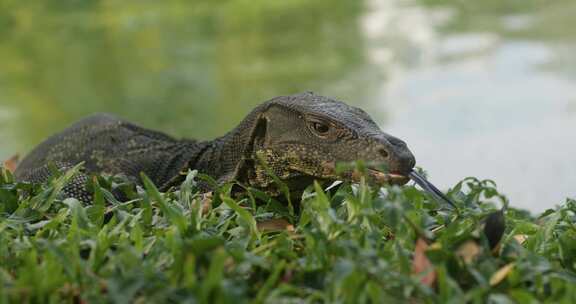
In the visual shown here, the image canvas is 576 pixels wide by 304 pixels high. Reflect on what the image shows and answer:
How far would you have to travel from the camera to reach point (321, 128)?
2.50 metres

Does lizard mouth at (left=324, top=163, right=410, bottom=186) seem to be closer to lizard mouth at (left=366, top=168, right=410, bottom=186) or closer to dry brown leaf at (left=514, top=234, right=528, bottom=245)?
lizard mouth at (left=366, top=168, right=410, bottom=186)

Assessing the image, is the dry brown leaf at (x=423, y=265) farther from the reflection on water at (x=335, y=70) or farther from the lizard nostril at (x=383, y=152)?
the reflection on water at (x=335, y=70)

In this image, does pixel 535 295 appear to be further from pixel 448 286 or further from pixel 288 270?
pixel 288 270

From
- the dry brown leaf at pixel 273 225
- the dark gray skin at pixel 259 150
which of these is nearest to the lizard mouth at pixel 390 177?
the dark gray skin at pixel 259 150

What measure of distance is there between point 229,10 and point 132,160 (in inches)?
499

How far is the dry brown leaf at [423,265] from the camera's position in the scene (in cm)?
161

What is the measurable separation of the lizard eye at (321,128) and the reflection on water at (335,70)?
3.23 metres

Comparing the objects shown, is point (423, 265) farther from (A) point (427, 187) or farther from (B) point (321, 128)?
(B) point (321, 128)

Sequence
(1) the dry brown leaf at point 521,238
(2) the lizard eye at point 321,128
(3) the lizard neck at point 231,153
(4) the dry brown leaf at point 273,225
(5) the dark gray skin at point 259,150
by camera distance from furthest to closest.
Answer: (3) the lizard neck at point 231,153, (2) the lizard eye at point 321,128, (5) the dark gray skin at point 259,150, (1) the dry brown leaf at point 521,238, (4) the dry brown leaf at point 273,225

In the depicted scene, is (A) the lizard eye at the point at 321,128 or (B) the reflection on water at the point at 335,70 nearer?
(A) the lizard eye at the point at 321,128

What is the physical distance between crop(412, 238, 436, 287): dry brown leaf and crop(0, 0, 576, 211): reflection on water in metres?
3.90

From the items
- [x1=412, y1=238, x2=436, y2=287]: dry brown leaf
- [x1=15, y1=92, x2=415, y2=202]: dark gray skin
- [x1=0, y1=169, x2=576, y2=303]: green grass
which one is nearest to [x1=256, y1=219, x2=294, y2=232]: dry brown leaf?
[x1=0, y1=169, x2=576, y2=303]: green grass

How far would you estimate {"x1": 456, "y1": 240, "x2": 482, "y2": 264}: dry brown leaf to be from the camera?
1.67m

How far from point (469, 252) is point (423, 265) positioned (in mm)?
95
